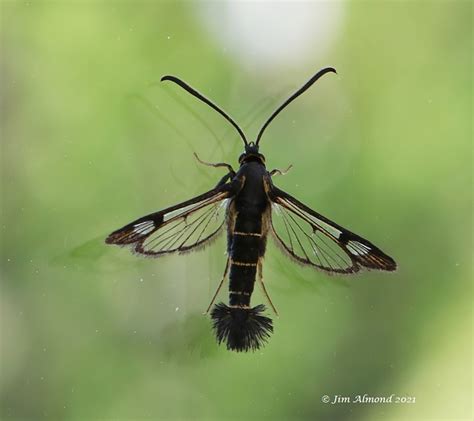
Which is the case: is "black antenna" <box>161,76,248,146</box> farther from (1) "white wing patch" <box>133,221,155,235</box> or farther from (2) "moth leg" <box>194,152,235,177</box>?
(1) "white wing patch" <box>133,221,155,235</box>

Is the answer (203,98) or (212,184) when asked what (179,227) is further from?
(203,98)

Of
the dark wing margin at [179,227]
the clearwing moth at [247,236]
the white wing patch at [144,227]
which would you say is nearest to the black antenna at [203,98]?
the clearwing moth at [247,236]

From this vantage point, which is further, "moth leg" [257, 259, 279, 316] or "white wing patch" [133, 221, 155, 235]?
"moth leg" [257, 259, 279, 316]

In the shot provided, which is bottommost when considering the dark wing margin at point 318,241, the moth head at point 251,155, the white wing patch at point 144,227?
the white wing patch at point 144,227

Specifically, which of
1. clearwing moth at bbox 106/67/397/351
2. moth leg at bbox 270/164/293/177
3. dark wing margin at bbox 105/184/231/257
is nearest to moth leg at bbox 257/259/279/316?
clearwing moth at bbox 106/67/397/351

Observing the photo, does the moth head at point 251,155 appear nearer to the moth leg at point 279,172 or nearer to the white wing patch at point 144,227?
the moth leg at point 279,172

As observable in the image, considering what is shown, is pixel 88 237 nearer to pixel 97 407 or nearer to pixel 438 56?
pixel 97 407

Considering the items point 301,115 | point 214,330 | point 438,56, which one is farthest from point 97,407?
point 438,56

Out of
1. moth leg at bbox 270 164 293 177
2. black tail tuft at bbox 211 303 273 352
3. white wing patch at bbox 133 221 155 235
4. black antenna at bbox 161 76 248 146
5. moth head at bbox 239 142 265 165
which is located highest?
black antenna at bbox 161 76 248 146
